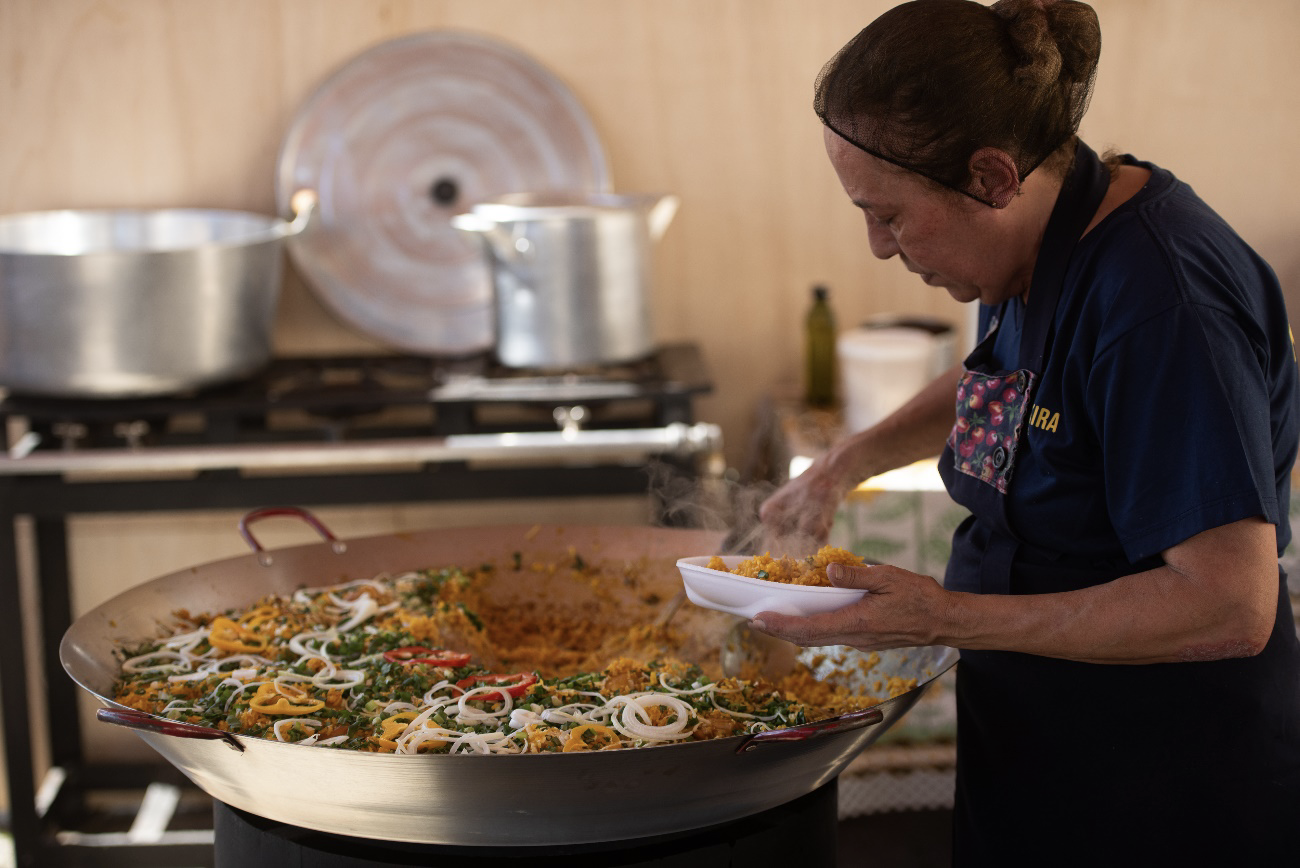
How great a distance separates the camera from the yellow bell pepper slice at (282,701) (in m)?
1.37

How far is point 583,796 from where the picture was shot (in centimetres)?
116

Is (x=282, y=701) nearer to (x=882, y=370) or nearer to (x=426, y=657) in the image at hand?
(x=426, y=657)

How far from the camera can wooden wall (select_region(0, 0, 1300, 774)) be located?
290 centimetres

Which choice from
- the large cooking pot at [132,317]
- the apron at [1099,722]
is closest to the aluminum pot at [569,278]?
the large cooking pot at [132,317]

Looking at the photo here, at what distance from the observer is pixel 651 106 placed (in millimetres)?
2965

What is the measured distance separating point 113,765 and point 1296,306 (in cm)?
312

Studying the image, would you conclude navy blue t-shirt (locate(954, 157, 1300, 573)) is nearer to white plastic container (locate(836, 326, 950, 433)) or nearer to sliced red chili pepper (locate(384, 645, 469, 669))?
sliced red chili pepper (locate(384, 645, 469, 669))

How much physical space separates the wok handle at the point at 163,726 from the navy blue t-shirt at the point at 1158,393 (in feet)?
2.87

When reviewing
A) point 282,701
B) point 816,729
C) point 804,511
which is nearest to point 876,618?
point 816,729

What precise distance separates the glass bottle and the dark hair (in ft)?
5.19

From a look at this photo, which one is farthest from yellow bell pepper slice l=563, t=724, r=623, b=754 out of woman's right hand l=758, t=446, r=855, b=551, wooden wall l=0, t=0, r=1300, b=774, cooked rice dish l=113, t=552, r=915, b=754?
wooden wall l=0, t=0, r=1300, b=774

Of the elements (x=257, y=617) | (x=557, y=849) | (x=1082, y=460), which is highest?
(x=1082, y=460)

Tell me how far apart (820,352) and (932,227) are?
5.28 ft

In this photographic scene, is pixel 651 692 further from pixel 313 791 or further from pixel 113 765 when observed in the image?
pixel 113 765
